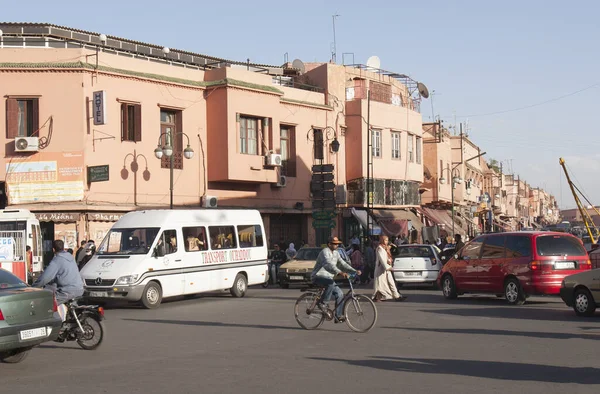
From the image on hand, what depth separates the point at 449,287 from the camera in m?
23.2

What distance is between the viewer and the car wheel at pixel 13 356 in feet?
39.5

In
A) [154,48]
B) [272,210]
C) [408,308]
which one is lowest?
[408,308]

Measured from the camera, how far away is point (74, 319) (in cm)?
1326

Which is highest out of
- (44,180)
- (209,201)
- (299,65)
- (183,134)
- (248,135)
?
(299,65)

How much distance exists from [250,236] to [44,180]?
10458mm

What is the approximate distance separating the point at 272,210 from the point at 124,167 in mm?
8516

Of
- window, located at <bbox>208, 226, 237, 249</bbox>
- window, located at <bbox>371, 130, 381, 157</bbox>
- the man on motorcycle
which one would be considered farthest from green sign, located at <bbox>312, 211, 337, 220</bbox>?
the man on motorcycle

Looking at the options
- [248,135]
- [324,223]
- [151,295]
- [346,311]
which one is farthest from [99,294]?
[248,135]

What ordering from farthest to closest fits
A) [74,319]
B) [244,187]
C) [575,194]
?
[575,194], [244,187], [74,319]

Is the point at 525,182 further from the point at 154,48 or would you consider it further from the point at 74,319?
the point at 74,319

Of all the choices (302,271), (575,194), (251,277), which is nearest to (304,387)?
(251,277)

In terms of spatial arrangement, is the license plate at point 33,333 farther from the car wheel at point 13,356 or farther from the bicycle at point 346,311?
the bicycle at point 346,311

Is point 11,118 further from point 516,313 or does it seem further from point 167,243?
point 516,313

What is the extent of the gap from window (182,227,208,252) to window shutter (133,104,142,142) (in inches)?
468
